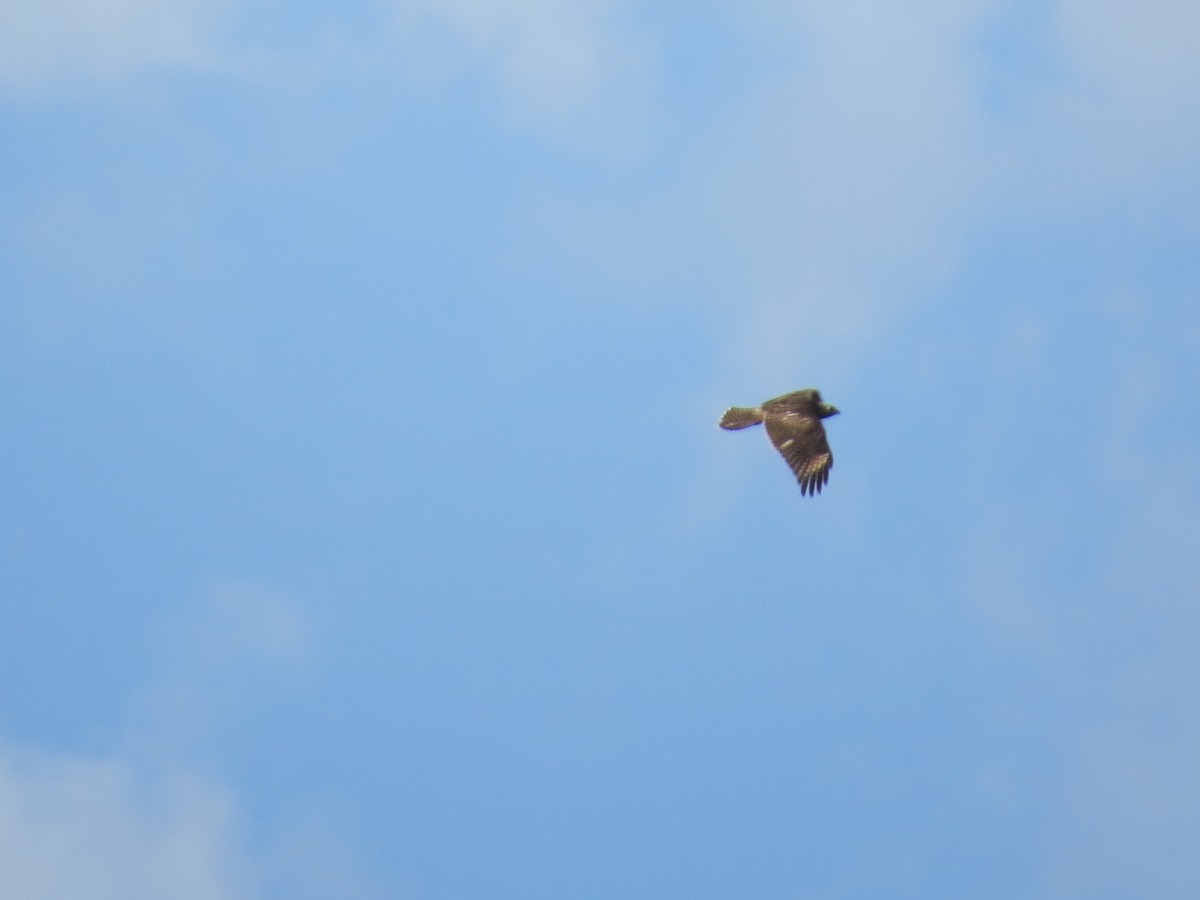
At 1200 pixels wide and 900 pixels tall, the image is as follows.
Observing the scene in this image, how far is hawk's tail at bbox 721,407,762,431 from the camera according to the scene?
5988 cm

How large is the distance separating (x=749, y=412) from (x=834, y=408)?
172 centimetres

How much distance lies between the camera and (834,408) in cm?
6006

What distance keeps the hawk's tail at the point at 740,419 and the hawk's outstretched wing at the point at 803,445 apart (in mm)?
217

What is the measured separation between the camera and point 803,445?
59.2 meters

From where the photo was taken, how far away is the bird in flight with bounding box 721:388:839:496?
58812mm

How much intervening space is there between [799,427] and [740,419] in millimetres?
1286

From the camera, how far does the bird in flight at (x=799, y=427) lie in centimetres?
5881

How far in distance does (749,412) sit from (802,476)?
1964mm

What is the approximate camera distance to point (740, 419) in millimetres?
59969

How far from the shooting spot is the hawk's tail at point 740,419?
5988 cm

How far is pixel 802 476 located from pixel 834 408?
198 cm

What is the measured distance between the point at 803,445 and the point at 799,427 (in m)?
0.44

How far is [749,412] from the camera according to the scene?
197 feet

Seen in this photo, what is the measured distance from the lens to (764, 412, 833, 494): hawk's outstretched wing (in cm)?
5878
